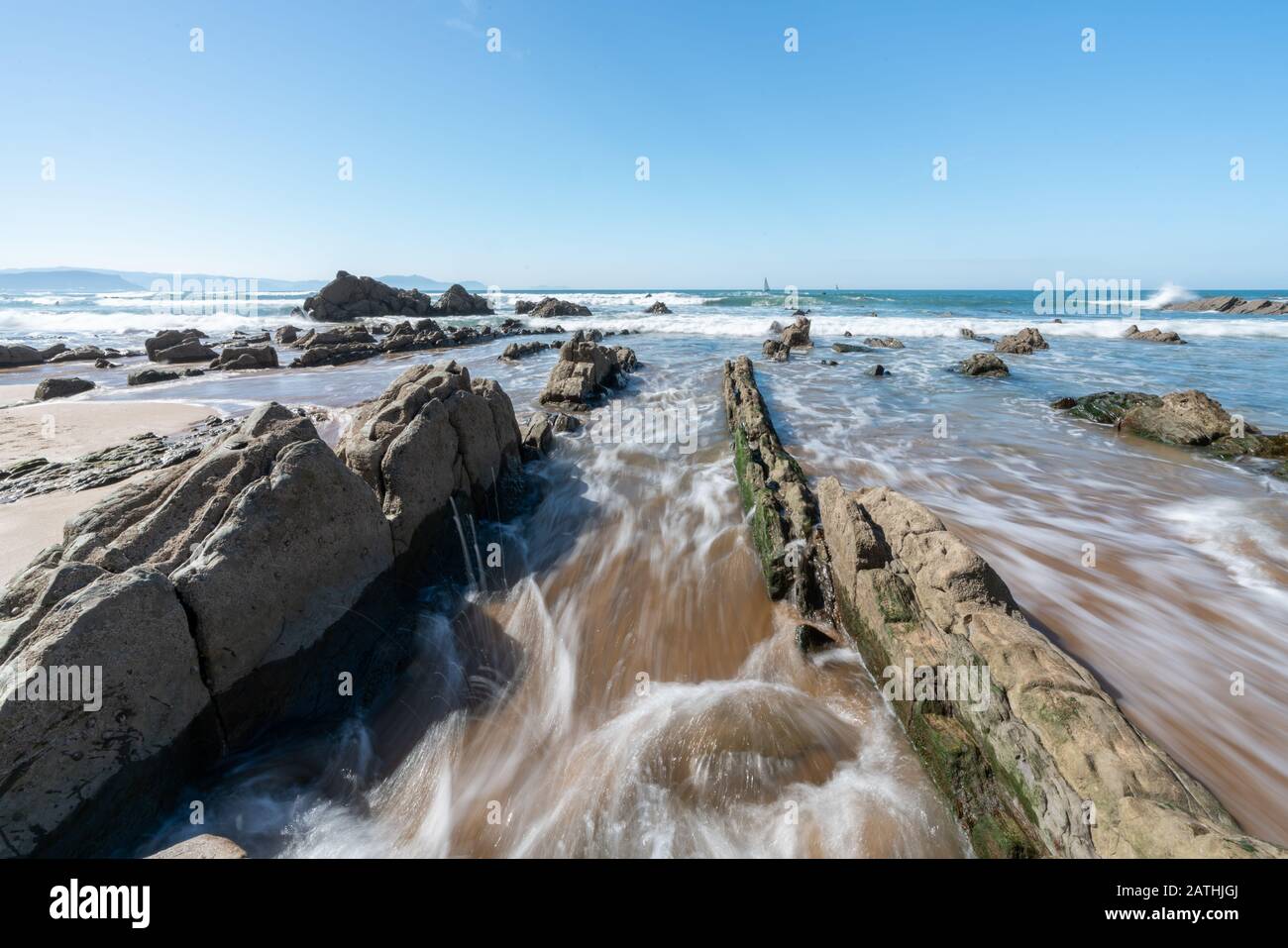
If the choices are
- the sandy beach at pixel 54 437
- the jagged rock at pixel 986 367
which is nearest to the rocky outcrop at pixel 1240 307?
the jagged rock at pixel 986 367

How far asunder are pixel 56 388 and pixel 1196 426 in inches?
Result: 1378

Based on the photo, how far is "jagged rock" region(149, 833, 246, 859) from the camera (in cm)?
270

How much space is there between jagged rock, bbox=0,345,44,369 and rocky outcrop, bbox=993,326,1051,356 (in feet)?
172

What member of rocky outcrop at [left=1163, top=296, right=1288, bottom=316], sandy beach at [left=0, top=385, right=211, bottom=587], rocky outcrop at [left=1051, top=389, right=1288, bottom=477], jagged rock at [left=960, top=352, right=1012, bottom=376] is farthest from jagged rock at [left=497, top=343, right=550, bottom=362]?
rocky outcrop at [left=1163, top=296, right=1288, bottom=316]

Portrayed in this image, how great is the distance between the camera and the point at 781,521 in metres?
7.14

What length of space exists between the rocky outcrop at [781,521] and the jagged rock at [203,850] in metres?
5.40

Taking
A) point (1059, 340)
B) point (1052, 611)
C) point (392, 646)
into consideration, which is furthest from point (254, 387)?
point (1059, 340)

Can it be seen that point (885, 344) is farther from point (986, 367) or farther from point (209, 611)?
point (209, 611)

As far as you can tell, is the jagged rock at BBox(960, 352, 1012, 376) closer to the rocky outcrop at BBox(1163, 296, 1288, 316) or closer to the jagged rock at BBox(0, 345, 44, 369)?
the jagged rock at BBox(0, 345, 44, 369)

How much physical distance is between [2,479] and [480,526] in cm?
946

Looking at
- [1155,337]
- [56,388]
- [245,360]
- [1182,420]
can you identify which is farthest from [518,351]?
[1155,337]

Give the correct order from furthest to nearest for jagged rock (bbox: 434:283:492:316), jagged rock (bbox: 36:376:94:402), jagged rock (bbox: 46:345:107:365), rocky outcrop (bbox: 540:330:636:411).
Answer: jagged rock (bbox: 434:283:492:316) → jagged rock (bbox: 46:345:107:365) → jagged rock (bbox: 36:376:94:402) → rocky outcrop (bbox: 540:330:636:411)

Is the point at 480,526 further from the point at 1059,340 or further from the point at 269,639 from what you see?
the point at 1059,340

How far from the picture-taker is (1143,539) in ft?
25.0
